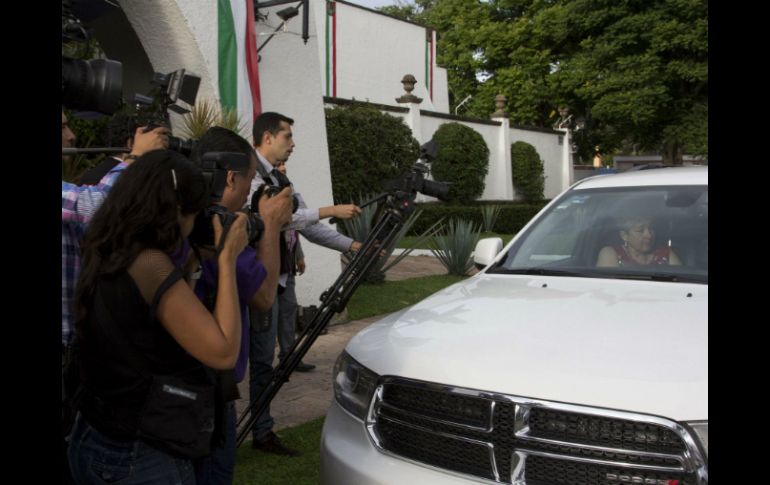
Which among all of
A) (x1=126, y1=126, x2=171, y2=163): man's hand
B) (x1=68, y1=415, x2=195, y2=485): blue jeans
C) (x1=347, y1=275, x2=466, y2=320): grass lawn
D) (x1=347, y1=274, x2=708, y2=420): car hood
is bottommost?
(x1=347, y1=275, x2=466, y2=320): grass lawn

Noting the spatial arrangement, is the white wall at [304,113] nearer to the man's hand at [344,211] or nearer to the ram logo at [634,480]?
the man's hand at [344,211]

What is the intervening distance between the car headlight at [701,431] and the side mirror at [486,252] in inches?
78.4

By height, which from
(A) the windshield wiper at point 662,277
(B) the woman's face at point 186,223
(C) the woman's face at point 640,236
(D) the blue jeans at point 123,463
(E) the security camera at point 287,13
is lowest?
(D) the blue jeans at point 123,463

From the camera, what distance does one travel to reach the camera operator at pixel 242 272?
248 centimetres

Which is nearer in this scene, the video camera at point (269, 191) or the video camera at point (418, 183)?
the video camera at point (269, 191)

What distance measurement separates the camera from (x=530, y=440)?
2371 millimetres

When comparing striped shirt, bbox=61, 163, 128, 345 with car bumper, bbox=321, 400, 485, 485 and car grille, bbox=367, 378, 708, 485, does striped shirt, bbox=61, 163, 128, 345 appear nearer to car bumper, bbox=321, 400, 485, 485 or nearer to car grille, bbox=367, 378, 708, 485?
car bumper, bbox=321, 400, 485, 485

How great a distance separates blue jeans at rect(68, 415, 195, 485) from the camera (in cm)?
204

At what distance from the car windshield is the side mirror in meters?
0.14

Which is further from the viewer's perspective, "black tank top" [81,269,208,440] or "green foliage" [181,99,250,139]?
"green foliage" [181,99,250,139]

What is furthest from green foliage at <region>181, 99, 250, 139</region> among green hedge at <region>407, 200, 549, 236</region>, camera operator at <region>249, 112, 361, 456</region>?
green hedge at <region>407, 200, 549, 236</region>

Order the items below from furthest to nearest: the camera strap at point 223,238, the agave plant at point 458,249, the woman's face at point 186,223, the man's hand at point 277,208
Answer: the agave plant at point 458,249
the man's hand at point 277,208
the camera strap at point 223,238
the woman's face at point 186,223

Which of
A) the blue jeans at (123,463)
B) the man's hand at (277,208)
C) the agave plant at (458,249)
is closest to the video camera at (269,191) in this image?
the man's hand at (277,208)
